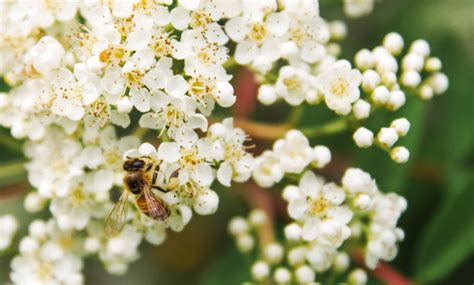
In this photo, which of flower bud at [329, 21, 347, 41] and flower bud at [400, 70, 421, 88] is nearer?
flower bud at [400, 70, 421, 88]

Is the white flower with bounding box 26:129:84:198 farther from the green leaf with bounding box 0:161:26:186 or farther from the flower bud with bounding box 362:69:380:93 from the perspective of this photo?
the flower bud with bounding box 362:69:380:93

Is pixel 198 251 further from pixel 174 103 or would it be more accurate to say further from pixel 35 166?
pixel 174 103

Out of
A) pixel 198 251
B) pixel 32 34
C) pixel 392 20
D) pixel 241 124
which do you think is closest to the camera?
pixel 32 34

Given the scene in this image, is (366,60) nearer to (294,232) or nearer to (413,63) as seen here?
(413,63)

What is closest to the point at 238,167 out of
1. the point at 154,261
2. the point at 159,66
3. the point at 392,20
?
the point at 159,66

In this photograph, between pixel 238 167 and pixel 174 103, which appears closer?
pixel 174 103

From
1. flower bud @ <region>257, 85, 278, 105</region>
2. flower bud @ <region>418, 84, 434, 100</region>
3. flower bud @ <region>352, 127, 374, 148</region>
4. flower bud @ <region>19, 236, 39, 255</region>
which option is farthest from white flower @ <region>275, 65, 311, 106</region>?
flower bud @ <region>19, 236, 39, 255</region>
